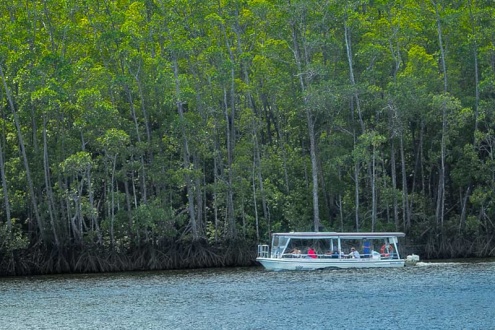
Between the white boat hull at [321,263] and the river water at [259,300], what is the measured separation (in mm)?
855

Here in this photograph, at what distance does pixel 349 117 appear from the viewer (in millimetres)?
62531

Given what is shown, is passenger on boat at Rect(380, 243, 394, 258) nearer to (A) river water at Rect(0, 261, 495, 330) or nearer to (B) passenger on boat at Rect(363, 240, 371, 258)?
(B) passenger on boat at Rect(363, 240, 371, 258)

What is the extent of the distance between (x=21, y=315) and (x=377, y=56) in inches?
1177

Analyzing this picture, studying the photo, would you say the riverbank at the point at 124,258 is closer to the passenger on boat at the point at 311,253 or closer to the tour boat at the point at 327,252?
the tour boat at the point at 327,252

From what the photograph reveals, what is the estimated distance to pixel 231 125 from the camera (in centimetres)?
6178

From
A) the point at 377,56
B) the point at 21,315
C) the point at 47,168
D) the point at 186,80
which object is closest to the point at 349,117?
the point at 377,56

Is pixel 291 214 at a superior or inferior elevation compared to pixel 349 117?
inferior

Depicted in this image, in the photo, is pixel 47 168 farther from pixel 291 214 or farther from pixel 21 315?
pixel 21 315

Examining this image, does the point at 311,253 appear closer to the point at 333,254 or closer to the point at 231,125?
the point at 333,254

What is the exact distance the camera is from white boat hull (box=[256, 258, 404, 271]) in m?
51.0

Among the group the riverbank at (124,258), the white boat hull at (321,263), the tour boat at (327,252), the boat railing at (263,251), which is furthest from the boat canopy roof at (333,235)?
the riverbank at (124,258)

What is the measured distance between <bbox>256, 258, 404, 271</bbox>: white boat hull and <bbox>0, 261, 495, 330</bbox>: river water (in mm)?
855

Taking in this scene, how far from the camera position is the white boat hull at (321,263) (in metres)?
51.0

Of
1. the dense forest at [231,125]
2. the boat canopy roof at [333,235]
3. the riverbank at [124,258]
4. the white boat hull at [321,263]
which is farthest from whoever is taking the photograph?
the dense forest at [231,125]
